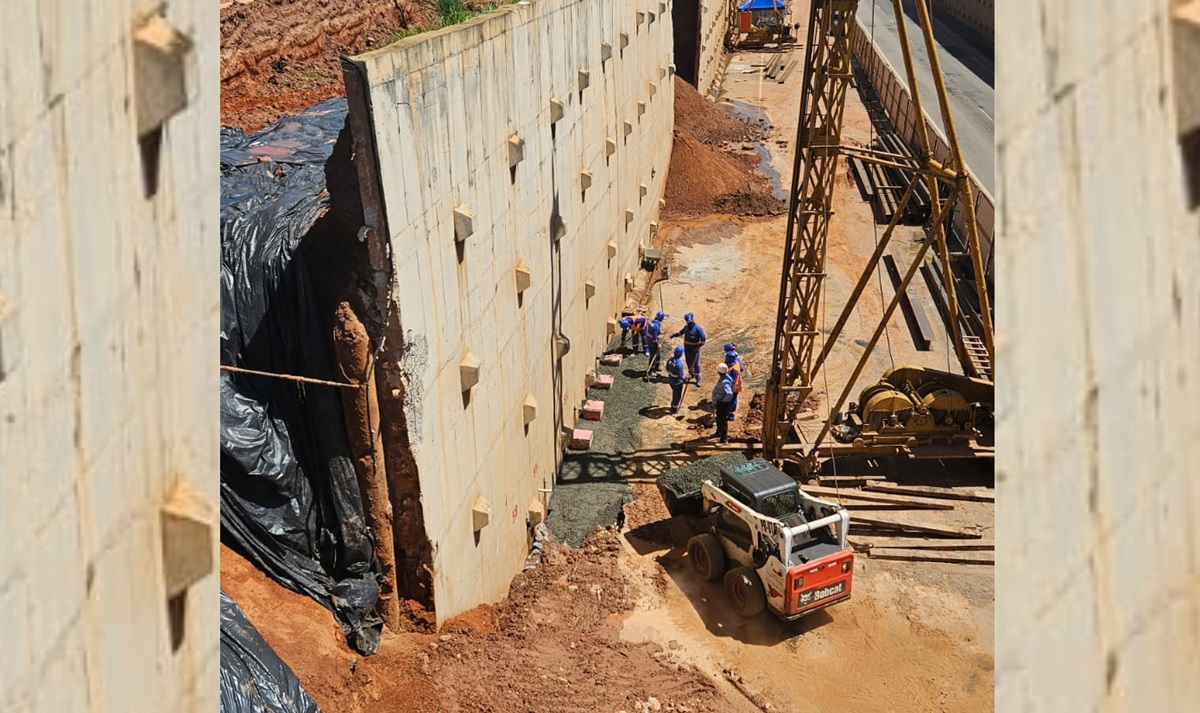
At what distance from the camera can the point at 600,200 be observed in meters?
17.6

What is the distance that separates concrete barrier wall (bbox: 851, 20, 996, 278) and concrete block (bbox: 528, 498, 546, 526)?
30.1ft

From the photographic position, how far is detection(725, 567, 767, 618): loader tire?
1224 centimetres

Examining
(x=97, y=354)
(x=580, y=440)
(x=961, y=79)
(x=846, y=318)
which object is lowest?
(x=580, y=440)

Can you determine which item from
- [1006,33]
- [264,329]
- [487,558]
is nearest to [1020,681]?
[1006,33]

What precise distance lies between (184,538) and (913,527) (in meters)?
12.8

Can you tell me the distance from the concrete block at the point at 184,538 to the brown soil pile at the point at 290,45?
52.0 feet

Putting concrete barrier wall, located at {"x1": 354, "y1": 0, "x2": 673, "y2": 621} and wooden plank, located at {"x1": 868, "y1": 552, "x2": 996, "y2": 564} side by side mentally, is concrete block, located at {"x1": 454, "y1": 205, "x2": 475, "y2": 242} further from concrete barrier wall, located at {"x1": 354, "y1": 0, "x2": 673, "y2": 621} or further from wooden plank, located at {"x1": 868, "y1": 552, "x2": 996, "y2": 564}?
wooden plank, located at {"x1": 868, "y1": 552, "x2": 996, "y2": 564}

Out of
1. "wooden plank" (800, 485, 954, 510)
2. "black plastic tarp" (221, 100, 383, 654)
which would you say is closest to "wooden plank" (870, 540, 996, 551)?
"wooden plank" (800, 485, 954, 510)

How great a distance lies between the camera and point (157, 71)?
2447 mm

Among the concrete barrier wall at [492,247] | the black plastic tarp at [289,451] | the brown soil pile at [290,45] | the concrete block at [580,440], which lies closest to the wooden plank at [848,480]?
the concrete block at [580,440]

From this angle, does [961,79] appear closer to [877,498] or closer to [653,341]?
[653,341]

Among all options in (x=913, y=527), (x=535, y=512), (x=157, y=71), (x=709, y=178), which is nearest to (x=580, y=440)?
(x=535, y=512)

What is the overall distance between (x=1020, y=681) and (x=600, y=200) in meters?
15.9

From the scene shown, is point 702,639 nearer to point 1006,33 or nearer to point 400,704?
point 400,704
